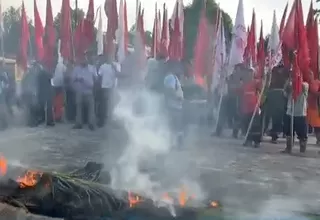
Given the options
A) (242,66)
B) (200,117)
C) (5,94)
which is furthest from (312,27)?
(5,94)

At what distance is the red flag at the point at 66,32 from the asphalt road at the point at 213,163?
2.10 metres

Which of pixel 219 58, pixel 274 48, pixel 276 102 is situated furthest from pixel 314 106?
pixel 219 58

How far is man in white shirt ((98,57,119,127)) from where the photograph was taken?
12.7 meters

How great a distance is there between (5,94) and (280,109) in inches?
232

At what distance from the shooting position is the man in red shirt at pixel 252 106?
11.0 meters

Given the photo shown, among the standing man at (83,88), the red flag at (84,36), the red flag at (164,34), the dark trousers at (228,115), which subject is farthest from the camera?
the red flag at (164,34)

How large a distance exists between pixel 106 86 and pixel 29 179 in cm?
693

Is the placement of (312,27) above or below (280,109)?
above

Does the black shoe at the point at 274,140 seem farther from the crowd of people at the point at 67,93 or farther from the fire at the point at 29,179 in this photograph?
the fire at the point at 29,179

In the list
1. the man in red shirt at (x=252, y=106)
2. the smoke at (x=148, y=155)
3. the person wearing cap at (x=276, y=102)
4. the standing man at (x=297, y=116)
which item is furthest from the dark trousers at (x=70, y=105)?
the standing man at (x=297, y=116)

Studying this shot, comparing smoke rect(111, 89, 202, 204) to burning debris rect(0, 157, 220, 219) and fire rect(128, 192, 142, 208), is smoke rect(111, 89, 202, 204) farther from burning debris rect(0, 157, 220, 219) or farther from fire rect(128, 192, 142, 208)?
burning debris rect(0, 157, 220, 219)

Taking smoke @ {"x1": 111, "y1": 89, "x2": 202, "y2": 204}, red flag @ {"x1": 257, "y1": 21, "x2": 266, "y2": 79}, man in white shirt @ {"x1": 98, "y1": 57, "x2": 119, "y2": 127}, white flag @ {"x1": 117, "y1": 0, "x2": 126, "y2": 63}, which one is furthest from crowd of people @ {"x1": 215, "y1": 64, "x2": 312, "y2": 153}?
white flag @ {"x1": 117, "y1": 0, "x2": 126, "y2": 63}

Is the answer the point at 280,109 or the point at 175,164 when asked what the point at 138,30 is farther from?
the point at 175,164

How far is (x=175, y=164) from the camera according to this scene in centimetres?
875
